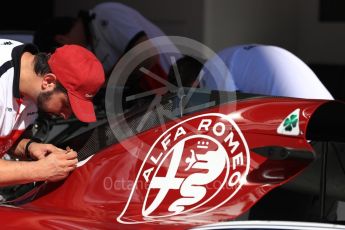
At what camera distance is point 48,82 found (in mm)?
3025

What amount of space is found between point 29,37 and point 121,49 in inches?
26.2

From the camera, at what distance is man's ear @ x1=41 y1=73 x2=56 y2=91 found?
3016mm

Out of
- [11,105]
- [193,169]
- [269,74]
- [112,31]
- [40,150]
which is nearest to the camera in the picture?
[193,169]

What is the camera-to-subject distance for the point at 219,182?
279 centimetres

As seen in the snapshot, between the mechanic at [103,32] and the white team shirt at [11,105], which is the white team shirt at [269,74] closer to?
the mechanic at [103,32]

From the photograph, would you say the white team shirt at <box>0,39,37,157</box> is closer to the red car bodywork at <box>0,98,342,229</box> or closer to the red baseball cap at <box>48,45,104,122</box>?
the red baseball cap at <box>48,45,104,122</box>

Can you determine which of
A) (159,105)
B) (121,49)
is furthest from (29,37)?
(159,105)

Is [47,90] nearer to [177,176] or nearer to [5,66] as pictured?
[5,66]

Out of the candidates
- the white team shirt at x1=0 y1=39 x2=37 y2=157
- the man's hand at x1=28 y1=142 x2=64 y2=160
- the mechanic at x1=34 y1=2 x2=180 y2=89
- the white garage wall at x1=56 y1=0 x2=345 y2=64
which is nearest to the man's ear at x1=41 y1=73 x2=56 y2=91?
the white team shirt at x1=0 y1=39 x2=37 y2=157

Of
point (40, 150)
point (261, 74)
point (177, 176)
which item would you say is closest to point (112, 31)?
point (261, 74)

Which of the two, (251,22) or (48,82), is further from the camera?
(251,22)

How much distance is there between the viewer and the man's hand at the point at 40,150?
3.20 m

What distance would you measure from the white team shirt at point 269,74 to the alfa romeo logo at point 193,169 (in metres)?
1.10

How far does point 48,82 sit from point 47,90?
0.10ft
